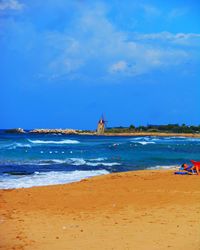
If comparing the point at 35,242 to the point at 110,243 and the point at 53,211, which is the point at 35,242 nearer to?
the point at 110,243

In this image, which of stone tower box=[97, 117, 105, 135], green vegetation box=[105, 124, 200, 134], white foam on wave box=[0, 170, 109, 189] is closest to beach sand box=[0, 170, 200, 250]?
white foam on wave box=[0, 170, 109, 189]

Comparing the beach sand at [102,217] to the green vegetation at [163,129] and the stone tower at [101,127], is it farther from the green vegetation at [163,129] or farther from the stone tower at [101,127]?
the green vegetation at [163,129]

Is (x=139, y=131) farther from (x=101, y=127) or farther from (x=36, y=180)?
(x=36, y=180)

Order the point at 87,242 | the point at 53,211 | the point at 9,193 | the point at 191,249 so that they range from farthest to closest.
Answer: the point at 9,193 → the point at 53,211 → the point at 87,242 → the point at 191,249

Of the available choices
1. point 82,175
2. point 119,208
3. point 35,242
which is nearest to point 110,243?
point 35,242

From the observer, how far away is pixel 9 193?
11703 mm

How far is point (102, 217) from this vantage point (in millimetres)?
8336

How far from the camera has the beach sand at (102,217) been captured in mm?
6465

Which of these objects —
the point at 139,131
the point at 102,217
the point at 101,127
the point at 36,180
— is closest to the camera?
the point at 102,217

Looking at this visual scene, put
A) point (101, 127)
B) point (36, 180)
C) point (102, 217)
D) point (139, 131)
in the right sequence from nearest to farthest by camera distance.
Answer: point (102, 217), point (36, 180), point (101, 127), point (139, 131)

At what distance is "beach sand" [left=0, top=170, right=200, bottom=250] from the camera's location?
6.46m

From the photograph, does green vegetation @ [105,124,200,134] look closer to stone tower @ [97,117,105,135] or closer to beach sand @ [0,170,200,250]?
stone tower @ [97,117,105,135]

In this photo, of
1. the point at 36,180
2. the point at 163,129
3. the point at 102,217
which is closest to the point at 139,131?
the point at 163,129

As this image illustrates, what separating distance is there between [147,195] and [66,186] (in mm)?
2988
